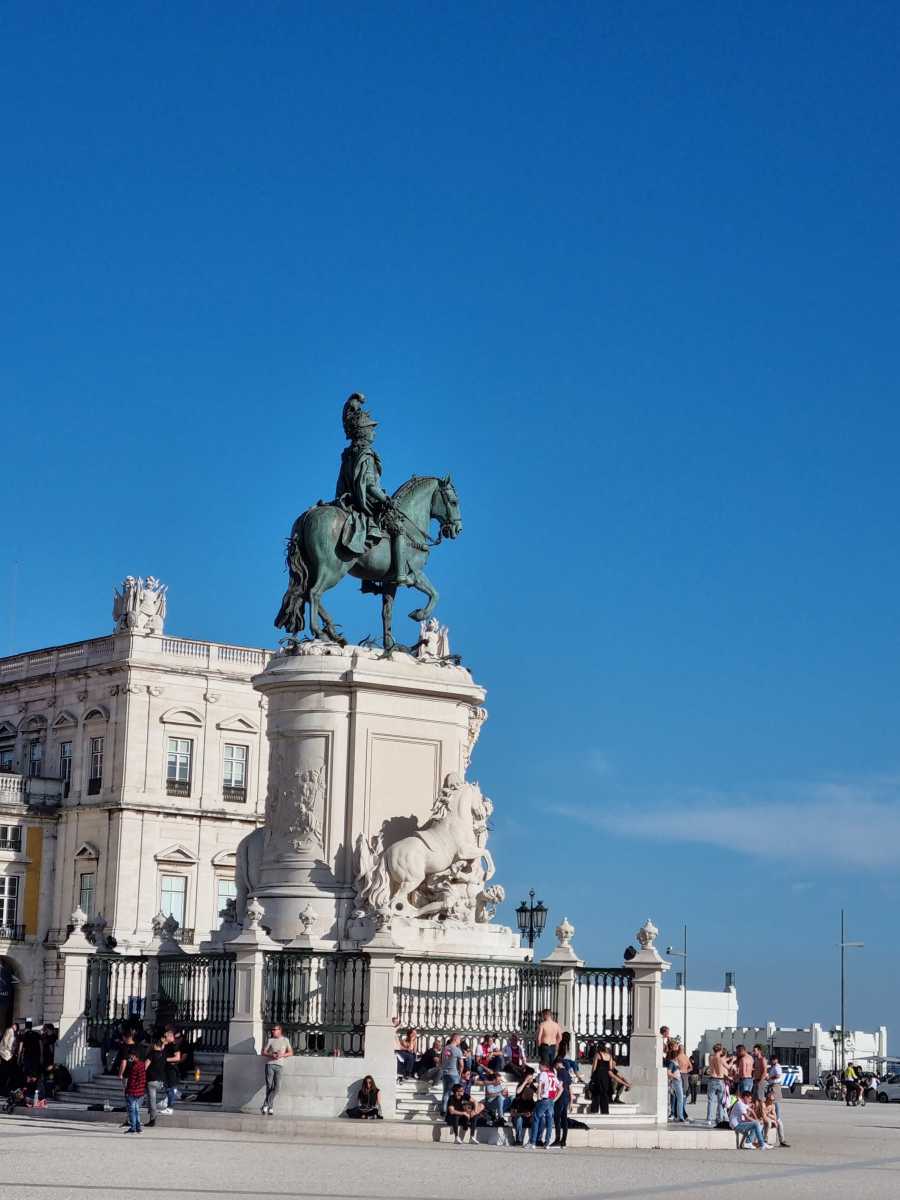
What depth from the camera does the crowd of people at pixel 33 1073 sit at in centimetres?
3045

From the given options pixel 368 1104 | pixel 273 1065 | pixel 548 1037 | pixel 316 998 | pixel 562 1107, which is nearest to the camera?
pixel 562 1107

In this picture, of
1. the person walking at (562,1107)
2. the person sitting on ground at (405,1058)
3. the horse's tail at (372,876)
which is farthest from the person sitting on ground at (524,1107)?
the horse's tail at (372,876)

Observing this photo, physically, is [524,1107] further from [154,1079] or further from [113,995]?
[113,995]

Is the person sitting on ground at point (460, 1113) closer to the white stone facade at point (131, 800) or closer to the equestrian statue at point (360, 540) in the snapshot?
the equestrian statue at point (360, 540)

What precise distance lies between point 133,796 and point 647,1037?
46.2 m

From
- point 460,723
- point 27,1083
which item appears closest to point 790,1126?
point 460,723

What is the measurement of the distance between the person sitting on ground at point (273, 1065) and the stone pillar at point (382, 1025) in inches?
40.6

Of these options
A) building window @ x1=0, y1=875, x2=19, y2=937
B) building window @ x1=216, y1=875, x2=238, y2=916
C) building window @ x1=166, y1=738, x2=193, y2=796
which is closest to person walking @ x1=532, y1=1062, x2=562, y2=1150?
building window @ x1=216, y1=875, x2=238, y2=916

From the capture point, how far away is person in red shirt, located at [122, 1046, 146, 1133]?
25859 millimetres

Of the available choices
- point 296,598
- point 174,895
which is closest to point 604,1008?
point 296,598

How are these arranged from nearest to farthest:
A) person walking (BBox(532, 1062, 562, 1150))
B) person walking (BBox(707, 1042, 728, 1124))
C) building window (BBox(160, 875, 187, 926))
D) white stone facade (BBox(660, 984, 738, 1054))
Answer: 1. person walking (BBox(532, 1062, 562, 1150))
2. person walking (BBox(707, 1042, 728, 1124))
3. building window (BBox(160, 875, 187, 926))
4. white stone facade (BBox(660, 984, 738, 1054))

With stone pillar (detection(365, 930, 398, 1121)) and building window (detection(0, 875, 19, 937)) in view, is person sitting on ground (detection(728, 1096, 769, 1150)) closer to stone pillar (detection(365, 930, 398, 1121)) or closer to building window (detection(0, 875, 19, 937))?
stone pillar (detection(365, 930, 398, 1121))

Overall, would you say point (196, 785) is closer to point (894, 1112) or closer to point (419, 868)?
point (894, 1112)

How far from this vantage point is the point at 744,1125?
94.2 ft
